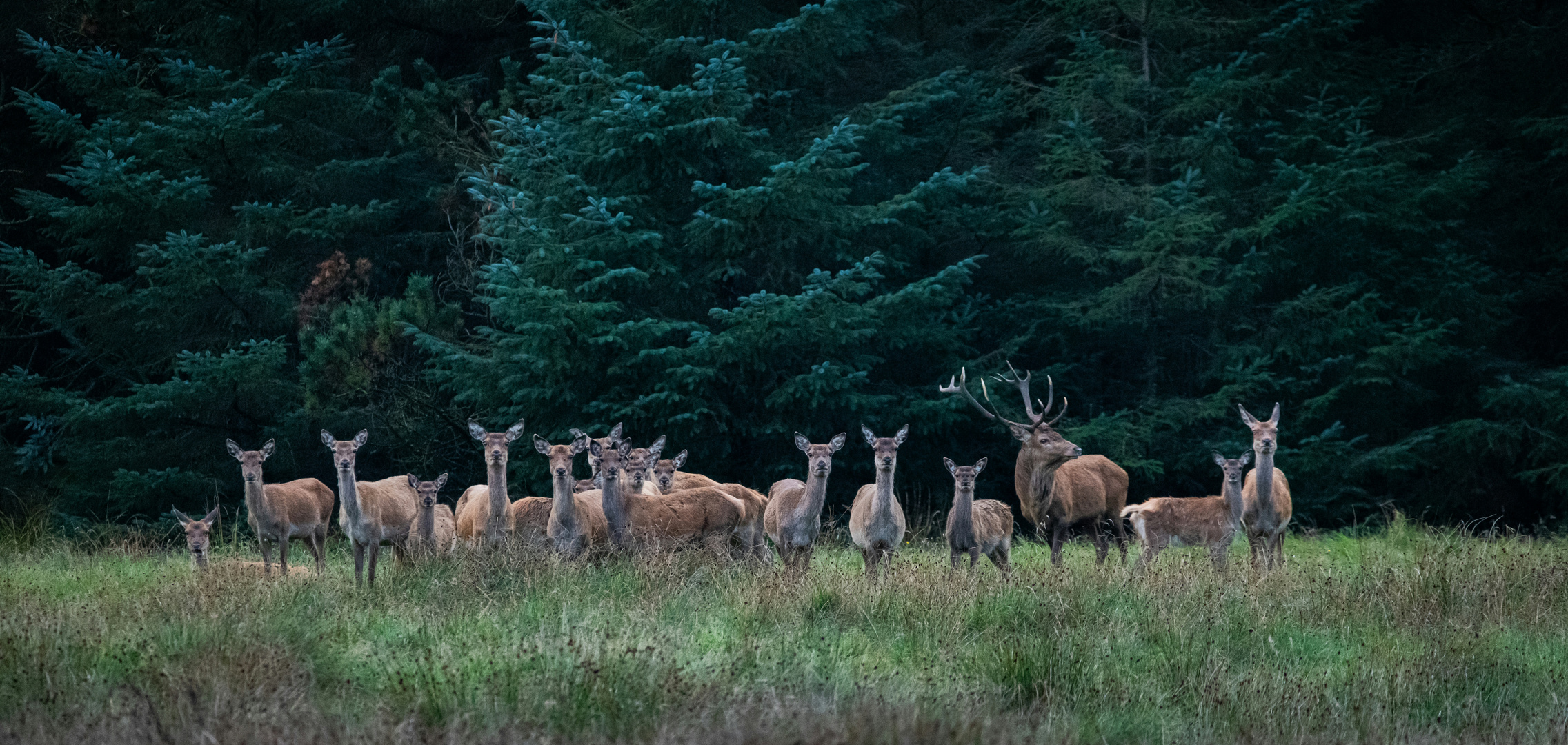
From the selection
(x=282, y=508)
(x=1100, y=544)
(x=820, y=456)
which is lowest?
(x=1100, y=544)

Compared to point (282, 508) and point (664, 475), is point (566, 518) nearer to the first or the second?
point (664, 475)

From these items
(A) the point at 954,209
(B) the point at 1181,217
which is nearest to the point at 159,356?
(A) the point at 954,209

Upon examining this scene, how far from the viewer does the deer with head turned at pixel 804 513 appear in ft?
34.9

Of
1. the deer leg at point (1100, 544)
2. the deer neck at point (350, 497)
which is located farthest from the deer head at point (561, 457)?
the deer leg at point (1100, 544)

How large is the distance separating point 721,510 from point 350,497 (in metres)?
3.00

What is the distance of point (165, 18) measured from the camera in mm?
19562

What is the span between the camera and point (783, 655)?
22.3 ft

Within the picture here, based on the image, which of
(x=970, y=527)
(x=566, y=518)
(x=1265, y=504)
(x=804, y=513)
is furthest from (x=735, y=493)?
(x=1265, y=504)

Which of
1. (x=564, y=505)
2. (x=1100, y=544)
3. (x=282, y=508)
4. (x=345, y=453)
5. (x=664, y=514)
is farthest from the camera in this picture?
(x=1100, y=544)

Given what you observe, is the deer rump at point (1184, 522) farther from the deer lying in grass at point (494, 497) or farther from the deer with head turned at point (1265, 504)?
the deer lying in grass at point (494, 497)

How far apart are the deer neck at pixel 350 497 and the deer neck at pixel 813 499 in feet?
11.7

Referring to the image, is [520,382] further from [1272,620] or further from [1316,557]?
[1272,620]

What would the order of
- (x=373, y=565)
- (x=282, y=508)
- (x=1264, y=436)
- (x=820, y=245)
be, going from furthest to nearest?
(x=820, y=245), (x=282, y=508), (x=1264, y=436), (x=373, y=565)

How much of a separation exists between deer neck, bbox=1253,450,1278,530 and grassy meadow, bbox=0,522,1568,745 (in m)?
1.54
